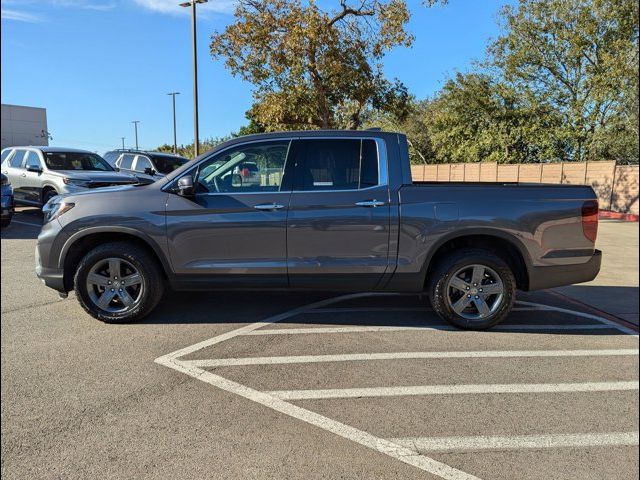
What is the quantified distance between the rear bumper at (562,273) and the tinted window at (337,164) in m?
1.76

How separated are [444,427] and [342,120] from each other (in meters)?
16.8

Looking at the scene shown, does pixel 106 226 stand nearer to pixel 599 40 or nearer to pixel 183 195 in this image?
pixel 183 195

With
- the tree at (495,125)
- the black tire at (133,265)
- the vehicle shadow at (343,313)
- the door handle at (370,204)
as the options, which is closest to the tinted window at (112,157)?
the tree at (495,125)

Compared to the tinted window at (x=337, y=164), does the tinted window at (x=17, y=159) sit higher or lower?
higher

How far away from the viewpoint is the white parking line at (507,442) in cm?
247

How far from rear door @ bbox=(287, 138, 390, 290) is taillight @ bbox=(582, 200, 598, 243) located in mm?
1840

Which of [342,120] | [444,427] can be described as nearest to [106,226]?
A: [444,427]

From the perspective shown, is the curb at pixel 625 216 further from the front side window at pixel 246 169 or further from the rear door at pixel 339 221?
the front side window at pixel 246 169

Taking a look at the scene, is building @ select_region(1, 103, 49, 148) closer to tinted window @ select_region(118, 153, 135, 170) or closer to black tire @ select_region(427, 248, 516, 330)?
tinted window @ select_region(118, 153, 135, 170)

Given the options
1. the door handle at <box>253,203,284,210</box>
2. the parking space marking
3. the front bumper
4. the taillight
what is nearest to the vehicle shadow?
the parking space marking

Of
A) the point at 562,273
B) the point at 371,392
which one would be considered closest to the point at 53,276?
the point at 371,392

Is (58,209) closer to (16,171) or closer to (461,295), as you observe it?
(461,295)

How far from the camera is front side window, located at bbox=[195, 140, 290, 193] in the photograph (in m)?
4.43

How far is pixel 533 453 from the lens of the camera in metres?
2.43
